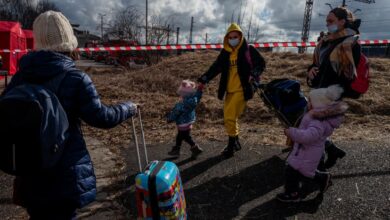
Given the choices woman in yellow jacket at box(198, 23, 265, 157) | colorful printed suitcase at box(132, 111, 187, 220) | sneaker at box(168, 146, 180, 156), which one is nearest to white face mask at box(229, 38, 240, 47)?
woman in yellow jacket at box(198, 23, 265, 157)

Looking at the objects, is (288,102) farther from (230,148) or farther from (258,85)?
(230,148)

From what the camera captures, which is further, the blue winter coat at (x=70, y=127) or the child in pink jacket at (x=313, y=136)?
the child in pink jacket at (x=313, y=136)

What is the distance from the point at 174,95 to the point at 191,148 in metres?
4.57

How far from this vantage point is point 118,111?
8.59 feet

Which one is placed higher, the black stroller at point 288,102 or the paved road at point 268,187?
the black stroller at point 288,102

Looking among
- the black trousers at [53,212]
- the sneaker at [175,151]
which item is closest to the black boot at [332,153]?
the sneaker at [175,151]

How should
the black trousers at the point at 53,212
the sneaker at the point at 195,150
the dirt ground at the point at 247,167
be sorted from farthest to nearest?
the sneaker at the point at 195,150 → the dirt ground at the point at 247,167 → the black trousers at the point at 53,212

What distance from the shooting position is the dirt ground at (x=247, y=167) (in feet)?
12.2

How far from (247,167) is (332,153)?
1076 mm

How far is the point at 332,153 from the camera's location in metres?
4.61

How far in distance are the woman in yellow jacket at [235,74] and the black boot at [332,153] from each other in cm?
123

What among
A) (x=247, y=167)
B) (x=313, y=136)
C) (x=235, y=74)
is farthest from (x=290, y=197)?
(x=235, y=74)

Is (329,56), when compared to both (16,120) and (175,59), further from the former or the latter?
(175,59)

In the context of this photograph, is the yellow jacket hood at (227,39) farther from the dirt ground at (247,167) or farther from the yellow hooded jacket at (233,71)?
the dirt ground at (247,167)
